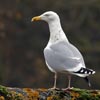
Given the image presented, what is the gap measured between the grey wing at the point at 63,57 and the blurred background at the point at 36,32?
20180 mm

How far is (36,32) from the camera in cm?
3356

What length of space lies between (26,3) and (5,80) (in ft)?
21.0

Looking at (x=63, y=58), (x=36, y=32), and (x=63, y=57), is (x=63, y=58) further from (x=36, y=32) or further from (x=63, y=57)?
(x=36, y=32)

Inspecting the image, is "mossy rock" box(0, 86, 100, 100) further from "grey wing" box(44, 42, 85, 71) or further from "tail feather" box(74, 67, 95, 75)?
"grey wing" box(44, 42, 85, 71)

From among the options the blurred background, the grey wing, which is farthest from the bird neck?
the blurred background

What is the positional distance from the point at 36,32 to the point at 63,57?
76.9ft

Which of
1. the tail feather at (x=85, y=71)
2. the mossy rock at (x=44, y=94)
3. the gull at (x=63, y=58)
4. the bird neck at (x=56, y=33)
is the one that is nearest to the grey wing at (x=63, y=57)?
the gull at (x=63, y=58)

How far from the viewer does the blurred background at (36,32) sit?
104 feet

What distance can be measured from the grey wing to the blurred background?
2018cm

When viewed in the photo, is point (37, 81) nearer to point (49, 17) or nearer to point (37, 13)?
point (37, 13)

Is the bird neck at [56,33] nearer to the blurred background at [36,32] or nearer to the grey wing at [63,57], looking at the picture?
the grey wing at [63,57]

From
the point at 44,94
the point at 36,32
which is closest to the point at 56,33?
the point at 44,94

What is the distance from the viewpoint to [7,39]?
3231cm

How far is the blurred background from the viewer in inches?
1244
